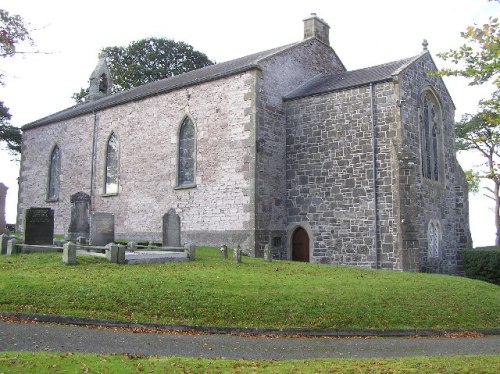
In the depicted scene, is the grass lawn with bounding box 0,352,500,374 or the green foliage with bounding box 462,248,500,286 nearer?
the grass lawn with bounding box 0,352,500,374

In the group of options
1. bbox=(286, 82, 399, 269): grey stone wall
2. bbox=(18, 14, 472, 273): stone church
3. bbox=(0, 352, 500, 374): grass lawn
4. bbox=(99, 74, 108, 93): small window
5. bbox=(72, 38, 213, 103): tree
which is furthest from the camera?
bbox=(72, 38, 213, 103): tree

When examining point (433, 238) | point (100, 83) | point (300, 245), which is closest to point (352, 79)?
point (300, 245)

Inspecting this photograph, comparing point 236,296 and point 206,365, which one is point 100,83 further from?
point 206,365

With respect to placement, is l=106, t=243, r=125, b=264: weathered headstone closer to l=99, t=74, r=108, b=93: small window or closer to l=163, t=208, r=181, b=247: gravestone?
l=163, t=208, r=181, b=247: gravestone

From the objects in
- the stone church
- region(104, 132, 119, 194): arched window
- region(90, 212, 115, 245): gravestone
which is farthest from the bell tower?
region(90, 212, 115, 245): gravestone

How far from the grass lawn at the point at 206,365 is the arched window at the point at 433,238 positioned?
573 inches

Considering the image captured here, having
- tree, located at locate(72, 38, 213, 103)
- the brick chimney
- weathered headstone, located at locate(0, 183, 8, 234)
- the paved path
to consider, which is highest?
tree, located at locate(72, 38, 213, 103)

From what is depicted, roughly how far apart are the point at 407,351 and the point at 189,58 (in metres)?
41.7

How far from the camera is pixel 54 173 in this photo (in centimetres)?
3366

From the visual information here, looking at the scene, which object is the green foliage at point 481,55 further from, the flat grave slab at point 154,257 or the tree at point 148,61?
the tree at point 148,61

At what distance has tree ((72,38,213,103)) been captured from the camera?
154 ft

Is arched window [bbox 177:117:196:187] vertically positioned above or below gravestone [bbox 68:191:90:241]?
above

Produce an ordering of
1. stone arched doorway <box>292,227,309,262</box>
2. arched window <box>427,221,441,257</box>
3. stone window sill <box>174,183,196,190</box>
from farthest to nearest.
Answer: stone window sill <box>174,183,196,190</box> → stone arched doorway <box>292,227,309,262</box> → arched window <box>427,221,441,257</box>

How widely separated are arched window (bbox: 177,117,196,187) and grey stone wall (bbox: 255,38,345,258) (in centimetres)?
395
